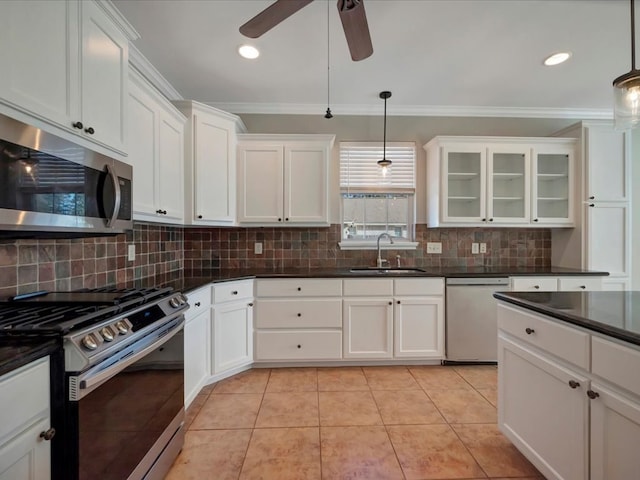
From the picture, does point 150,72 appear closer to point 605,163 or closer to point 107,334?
point 107,334

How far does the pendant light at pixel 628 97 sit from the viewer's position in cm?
135

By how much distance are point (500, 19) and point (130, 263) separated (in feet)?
10.3

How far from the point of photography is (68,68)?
1250mm

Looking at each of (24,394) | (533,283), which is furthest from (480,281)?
(24,394)

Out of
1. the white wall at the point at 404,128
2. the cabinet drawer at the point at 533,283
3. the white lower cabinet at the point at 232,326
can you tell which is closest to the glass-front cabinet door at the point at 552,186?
the white wall at the point at 404,128

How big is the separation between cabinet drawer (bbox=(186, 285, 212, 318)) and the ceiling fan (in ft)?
5.39

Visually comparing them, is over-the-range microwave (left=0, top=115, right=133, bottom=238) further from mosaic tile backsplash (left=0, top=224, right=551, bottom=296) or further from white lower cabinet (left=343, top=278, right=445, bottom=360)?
white lower cabinet (left=343, top=278, right=445, bottom=360)

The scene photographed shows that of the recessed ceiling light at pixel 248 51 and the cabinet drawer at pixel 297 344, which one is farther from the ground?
the recessed ceiling light at pixel 248 51

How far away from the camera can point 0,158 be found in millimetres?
952

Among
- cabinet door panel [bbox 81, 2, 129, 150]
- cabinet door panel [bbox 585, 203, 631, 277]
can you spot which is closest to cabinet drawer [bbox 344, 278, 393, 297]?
cabinet door panel [bbox 81, 2, 129, 150]

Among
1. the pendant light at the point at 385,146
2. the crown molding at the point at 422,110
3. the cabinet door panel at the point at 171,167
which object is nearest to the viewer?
the cabinet door panel at the point at 171,167

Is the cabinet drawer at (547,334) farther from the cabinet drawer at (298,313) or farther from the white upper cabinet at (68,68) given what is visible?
the white upper cabinet at (68,68)

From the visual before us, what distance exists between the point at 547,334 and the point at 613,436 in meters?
0.40

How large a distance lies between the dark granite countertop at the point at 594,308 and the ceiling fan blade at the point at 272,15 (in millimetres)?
1783
